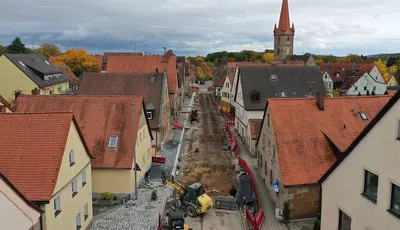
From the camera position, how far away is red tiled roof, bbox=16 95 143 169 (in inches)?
1094

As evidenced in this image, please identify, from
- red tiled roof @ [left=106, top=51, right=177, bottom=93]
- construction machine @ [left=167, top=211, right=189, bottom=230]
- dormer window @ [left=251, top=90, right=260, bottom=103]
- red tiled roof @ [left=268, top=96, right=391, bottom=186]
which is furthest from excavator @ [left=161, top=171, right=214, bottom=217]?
red tiled roof @ [left=106, top=51, right=177, bottom=93]

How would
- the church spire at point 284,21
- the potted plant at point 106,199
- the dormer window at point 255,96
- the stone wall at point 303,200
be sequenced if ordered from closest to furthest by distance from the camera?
the stone wall at point 303,200
the potted plant at point 106,199
the dormer window at point 255,96
the church spire at point 284,21

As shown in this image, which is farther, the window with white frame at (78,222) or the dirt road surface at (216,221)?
the dirt road surface at (216,221)

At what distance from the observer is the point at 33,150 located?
18.7 m

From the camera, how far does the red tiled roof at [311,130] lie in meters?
25.3

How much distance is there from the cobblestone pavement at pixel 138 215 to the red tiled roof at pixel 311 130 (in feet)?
31.0

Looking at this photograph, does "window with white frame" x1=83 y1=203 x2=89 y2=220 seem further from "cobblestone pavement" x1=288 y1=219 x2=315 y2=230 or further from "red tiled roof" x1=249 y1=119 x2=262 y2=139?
"red tiled roof" x1=249 y1=119 x2=262 y2=139

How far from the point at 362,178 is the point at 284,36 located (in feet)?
377

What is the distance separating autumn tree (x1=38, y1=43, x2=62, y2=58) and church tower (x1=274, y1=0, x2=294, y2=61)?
7567cm

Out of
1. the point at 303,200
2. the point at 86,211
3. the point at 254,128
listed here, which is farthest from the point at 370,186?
the point at 254,128

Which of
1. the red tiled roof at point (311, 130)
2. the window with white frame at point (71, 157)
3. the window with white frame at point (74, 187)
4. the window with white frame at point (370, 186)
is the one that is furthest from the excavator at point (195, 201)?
the window with white frame at point (370, 186)

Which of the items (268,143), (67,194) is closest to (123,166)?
(67,194)

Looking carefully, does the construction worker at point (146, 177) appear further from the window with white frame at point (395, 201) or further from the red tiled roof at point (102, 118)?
the window with white frame at point (395, 201)

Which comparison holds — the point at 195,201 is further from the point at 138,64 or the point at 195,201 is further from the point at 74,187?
the point at 138,64
